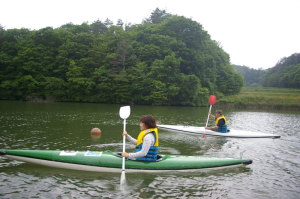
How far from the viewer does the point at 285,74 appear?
60.7 metres

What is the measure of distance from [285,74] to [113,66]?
4980 cm

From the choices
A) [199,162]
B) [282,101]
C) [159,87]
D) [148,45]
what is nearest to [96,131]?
[199,162]

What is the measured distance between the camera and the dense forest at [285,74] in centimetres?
5668

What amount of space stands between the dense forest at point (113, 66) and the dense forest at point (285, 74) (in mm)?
28799

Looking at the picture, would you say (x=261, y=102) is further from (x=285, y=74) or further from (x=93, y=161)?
(x=285, y=74)

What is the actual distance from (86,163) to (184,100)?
29674 millimetres

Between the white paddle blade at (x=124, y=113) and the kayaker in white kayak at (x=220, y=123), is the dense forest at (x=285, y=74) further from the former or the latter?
the white paddle blade at (x=124, y=113)

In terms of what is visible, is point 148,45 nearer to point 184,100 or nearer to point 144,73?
point 144,73

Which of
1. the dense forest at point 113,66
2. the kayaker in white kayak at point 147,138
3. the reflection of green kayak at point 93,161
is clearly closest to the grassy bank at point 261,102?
the dense forest at point 113,66

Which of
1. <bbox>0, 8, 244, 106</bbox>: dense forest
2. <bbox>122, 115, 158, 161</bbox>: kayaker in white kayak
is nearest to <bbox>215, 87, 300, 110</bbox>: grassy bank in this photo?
<bbox>0, 8, 244, 106</bbox>: dense forest

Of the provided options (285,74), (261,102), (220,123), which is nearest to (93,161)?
(220,123)

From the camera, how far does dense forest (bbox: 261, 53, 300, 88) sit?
56.7 meters

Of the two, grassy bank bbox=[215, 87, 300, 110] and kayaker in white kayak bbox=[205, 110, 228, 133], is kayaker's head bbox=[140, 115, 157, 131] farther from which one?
grassy bank bbox=[215, 87, 300, 110]

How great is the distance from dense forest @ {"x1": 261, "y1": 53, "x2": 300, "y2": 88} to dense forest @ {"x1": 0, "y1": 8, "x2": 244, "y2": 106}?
2880cm
